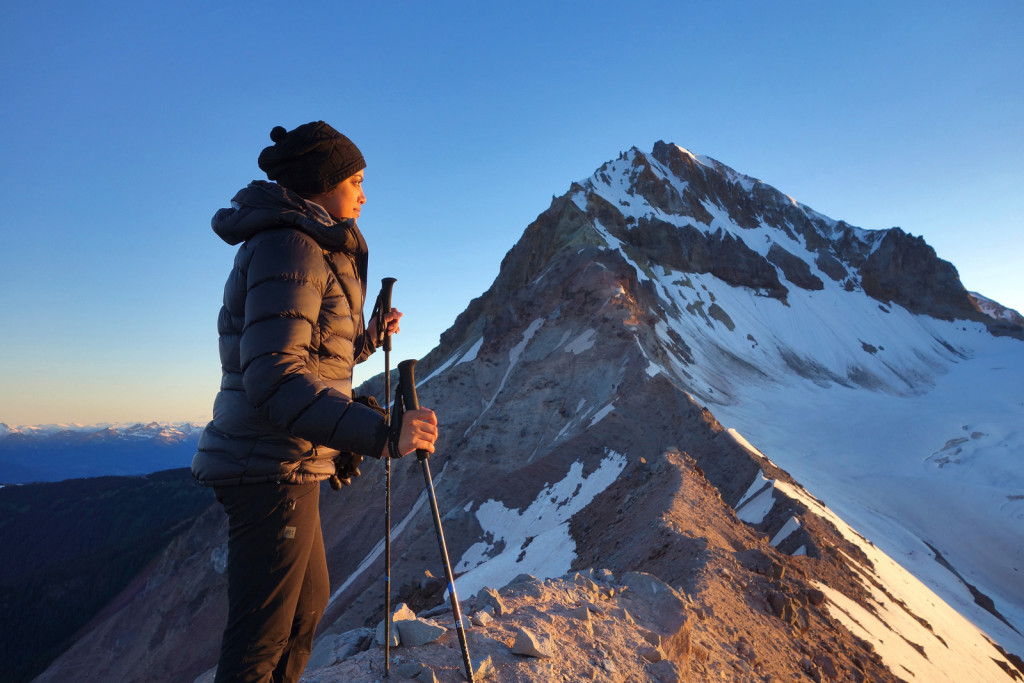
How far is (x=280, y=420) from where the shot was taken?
6.81 ft

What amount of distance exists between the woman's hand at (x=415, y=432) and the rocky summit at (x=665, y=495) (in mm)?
1585

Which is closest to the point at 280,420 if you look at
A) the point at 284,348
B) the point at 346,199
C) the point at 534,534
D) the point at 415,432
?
the point at 284,348

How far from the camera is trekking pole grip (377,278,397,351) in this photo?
11.4ft

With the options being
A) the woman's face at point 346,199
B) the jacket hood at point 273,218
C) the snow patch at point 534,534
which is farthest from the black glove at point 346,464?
the snow patch at point 534,534

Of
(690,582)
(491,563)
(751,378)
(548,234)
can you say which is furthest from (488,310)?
(690,582)

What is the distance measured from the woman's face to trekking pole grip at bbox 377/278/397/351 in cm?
72

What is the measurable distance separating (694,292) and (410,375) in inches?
Answer: 2314

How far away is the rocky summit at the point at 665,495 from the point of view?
16.7 feet

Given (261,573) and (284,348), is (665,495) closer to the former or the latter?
(261,573)

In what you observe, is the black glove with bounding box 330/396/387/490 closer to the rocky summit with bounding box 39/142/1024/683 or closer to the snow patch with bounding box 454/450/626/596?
the rocky summit with bounding box 39/142/1024/683

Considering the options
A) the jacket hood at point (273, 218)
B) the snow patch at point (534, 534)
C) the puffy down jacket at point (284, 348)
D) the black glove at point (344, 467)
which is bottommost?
the snow patch at point (534, 534)

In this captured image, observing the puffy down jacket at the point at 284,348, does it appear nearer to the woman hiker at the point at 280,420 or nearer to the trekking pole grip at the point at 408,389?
the woman hiker at the point at 280,420

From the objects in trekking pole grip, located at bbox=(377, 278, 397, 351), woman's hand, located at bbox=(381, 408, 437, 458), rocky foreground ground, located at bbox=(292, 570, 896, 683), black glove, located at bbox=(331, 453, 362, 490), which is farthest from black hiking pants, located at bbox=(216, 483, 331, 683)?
trekking pole grip, located at bbox=(377, 278, 397, 351)

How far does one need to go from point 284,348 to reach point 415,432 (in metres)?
0.61
